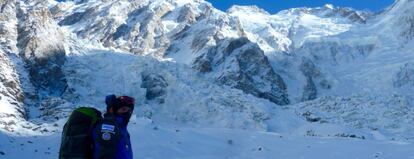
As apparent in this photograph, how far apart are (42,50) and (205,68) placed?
94.5 feet

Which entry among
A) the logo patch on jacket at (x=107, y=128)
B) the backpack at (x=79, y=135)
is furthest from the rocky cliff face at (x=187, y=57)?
the logo patch on jacket at (x=107, y=128)

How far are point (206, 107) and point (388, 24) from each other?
97.6 m

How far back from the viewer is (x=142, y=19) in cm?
14388

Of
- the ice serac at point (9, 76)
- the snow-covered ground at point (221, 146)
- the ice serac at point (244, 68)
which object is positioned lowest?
the snow-covered ground at point (221, 146)

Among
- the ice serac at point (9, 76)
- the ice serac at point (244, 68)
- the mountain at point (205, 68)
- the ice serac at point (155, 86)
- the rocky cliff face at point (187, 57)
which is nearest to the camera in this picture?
the ice serac at point (9, 76)

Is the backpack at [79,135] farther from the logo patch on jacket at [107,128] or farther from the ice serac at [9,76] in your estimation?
the ice serac at [9,76]

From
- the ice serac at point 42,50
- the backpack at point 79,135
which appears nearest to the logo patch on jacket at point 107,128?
the backpack at point 79,135

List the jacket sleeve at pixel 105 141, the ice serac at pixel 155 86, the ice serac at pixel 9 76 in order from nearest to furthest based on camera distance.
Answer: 1. the jacket sleeve at pixel 105 141
2. the ice serac at pixel 9 76
3. the ice serac at pixel 155 86

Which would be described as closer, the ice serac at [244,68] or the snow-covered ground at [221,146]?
the snow-covered ground at [221,146]

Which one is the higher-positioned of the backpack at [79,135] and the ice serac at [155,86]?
the ice serac at [155,86]

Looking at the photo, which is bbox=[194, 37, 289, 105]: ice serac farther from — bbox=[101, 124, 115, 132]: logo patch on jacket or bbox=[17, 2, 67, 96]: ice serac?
bbox=[101, 124, 115, 132]: logo patch on jacket

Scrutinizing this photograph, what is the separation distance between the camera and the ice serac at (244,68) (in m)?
100

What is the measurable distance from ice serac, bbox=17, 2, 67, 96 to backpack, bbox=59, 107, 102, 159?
68822 millimetres

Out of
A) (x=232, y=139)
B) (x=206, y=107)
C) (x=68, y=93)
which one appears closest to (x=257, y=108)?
(x=206, y=107)
